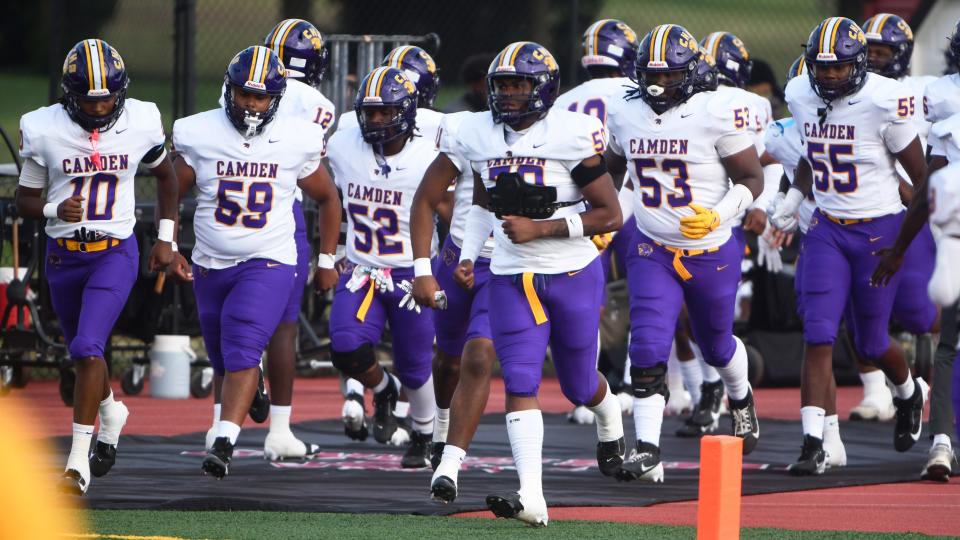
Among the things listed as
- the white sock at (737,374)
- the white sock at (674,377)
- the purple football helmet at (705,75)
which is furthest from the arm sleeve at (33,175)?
the white sock at (674,377)

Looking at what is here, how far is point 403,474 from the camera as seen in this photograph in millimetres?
7984

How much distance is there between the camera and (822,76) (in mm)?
7941

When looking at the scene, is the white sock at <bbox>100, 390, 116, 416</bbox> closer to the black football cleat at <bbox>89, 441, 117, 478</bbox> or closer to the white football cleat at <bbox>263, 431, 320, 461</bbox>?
the black football cleat at <bbox>89, 441, 117, 478</bbox>

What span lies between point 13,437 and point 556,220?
4256 mm

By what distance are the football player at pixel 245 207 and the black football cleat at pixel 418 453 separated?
103 centimetres

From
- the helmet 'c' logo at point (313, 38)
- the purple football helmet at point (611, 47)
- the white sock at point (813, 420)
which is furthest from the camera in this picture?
the purple football helmet at point (611, 47)

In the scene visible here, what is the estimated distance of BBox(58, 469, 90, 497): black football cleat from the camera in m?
6.87

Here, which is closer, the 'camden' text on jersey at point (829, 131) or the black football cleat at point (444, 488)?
the black football cleat at point (444, 488)

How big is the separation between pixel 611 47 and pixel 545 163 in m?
3.48

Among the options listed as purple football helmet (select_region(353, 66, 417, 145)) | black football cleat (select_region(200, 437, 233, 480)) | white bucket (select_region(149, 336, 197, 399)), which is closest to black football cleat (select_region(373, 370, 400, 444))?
purple football helmet (select_region(353, 66, 417, 145))

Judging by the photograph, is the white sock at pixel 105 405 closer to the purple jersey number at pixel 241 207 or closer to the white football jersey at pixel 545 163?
the purple jersey number at pixel 241 207

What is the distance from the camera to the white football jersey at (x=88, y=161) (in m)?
7.50

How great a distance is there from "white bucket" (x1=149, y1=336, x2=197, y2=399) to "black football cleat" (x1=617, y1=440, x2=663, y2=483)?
4.79 m

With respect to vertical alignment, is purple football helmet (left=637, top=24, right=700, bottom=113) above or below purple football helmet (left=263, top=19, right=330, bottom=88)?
above
